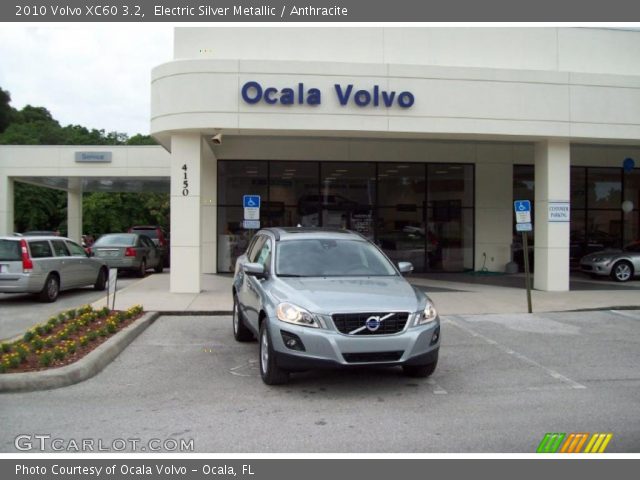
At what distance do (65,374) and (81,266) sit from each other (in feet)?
30.7

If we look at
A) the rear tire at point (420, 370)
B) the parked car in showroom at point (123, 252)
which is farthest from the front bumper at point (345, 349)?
the parked car in showroom at point (123, 252)

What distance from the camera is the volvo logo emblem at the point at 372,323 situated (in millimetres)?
6270

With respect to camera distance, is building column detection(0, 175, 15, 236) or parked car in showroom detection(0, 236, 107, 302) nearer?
parked car in showroom detection(0, 236, 107, 302)

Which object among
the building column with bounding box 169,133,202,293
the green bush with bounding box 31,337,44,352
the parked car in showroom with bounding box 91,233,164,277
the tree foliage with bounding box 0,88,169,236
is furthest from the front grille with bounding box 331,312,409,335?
the tree foliage with bounding box 0,88,169,236

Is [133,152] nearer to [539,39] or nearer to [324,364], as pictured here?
[539,39]

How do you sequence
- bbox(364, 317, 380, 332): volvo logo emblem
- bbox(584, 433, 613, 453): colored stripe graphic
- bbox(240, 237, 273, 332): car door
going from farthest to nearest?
bbox(240, 237, 273, 332): car door, bbox(364, 317, 380, 332): volvo logo emblem, bbox(584, 433, 613, 453): colored stripe graphic

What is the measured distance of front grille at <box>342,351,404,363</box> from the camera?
244 inches

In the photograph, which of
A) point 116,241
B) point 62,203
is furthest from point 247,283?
point 62,203

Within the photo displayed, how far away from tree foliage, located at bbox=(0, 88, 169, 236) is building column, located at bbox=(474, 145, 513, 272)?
36612mm

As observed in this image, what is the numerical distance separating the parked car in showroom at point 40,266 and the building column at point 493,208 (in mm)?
13239

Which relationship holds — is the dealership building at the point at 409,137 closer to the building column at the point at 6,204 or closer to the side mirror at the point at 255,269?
the side mirror at the point at 255,269

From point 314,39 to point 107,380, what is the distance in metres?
11.8

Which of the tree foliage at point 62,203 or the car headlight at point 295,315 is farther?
the tree foliage at point 62,203

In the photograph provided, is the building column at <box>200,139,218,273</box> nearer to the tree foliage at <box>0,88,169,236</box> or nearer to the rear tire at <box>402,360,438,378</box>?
the rear tire at <box>402,360,438,378</box>
